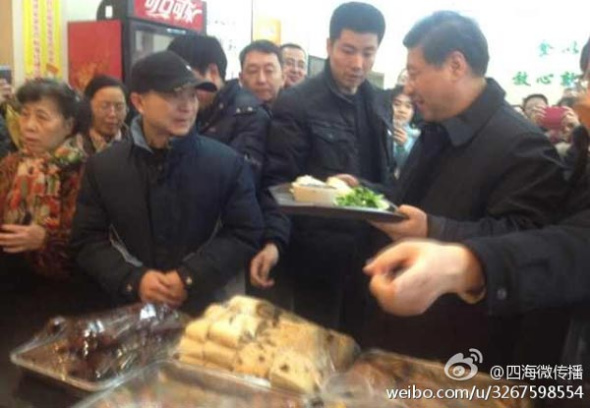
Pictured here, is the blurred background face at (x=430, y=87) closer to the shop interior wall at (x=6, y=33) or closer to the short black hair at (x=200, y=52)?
the short black hair at (x=200, y=52)

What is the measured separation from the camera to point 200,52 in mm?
2307

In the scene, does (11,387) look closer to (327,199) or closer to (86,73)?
(327,199)

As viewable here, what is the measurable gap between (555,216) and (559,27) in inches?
201

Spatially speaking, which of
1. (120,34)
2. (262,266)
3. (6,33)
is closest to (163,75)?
(262,266)

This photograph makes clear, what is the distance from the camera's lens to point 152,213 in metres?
1.65

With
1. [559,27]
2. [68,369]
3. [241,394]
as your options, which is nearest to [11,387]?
[68,369]

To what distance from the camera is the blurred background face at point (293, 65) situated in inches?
144

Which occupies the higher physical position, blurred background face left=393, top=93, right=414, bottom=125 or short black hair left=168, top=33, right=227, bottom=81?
short black hair left=168, top=33, right=227, bottom=81

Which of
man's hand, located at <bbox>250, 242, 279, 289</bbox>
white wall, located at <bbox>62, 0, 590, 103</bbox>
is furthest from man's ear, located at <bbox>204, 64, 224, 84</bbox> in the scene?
white wall, located at <bbox>62, 0, 590, 103</bbox>

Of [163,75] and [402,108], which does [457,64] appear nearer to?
[163,75]

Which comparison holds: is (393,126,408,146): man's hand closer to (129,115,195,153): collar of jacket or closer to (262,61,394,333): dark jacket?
(262,61,394,333): dark jacket

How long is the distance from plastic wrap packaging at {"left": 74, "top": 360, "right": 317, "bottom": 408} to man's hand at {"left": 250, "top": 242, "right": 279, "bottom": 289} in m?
0.85

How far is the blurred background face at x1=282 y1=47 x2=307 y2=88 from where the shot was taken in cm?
366

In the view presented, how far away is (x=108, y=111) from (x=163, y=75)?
3.08 feet
